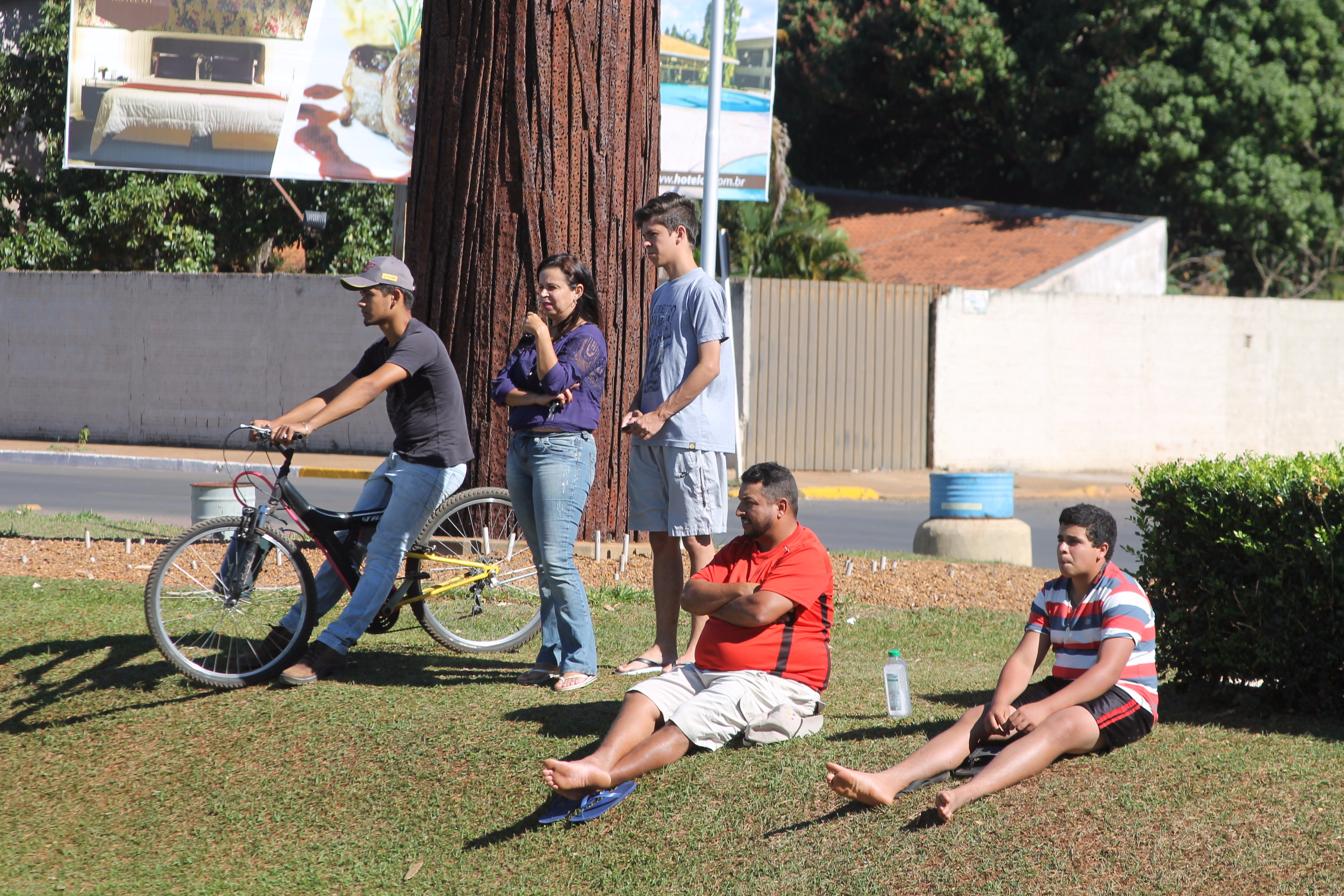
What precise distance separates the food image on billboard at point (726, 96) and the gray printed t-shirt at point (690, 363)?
15290 millimetres

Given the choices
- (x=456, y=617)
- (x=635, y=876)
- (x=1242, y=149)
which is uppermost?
(x=1242, y=149)

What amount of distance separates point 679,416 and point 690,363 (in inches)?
9.3

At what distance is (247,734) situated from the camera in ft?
16.9

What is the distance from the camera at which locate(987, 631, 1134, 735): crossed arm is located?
4.21 metres

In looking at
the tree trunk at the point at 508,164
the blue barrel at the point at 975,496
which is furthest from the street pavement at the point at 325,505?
the tree trunk at the point at 508,164

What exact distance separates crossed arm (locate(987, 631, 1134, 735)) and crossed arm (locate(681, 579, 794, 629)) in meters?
0.78

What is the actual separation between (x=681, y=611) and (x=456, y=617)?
1.65 metres

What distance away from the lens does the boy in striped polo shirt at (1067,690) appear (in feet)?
13.4

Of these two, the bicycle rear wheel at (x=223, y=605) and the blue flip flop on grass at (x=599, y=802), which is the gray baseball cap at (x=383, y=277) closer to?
the bicycle rear wheel at (x=223, y=605)

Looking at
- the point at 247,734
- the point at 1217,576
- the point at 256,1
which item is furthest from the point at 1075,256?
the point at 247,734

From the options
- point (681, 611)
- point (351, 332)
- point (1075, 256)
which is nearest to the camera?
point (681, 611)

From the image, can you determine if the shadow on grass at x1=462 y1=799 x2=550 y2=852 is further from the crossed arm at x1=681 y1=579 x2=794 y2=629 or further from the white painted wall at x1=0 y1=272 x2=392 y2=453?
the white painted wall at x1=0 y1=272 x2=392 y2=453

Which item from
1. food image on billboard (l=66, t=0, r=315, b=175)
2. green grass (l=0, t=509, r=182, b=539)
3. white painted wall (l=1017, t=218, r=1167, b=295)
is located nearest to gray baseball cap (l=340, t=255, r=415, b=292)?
green grass (l=0, t=509, r=182, b=539)

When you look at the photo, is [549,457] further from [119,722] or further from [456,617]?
[119,722]
